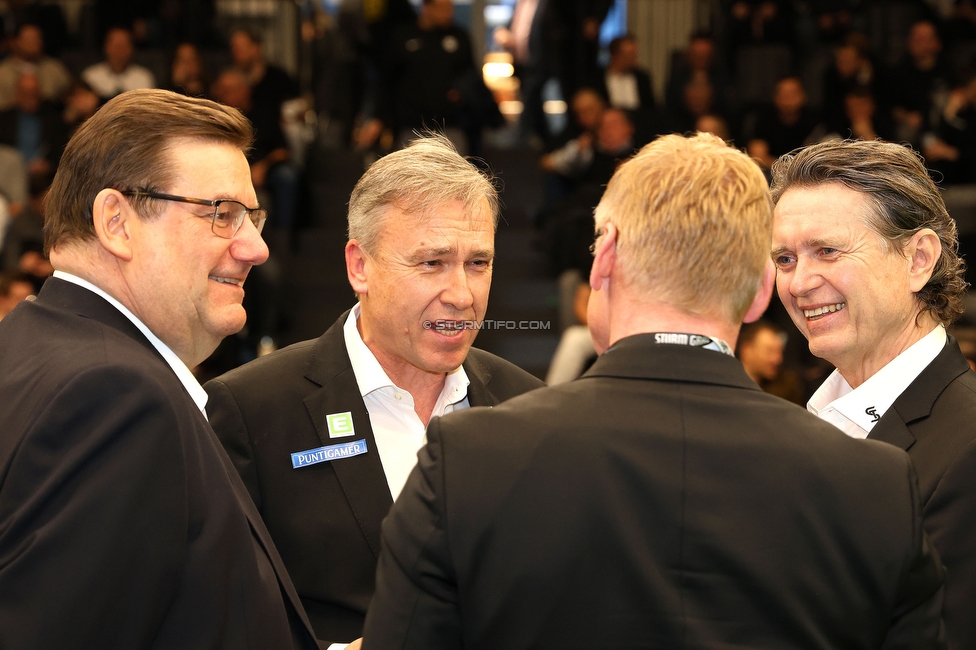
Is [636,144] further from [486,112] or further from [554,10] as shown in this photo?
[554,10]

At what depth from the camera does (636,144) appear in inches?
324

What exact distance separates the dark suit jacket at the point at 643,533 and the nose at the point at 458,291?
992mm

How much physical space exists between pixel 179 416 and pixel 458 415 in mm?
466

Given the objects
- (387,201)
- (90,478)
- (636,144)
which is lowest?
(636,144)

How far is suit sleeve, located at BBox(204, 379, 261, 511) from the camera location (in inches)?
86.7

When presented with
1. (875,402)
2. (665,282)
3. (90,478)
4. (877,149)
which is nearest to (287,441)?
(90,478)

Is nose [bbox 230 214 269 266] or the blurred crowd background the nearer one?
nose [bbox 230 214 269 266]

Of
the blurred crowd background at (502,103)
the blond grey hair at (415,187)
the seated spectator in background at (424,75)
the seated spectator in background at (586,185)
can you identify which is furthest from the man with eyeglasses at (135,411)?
the seated spectator in background at (424,75)

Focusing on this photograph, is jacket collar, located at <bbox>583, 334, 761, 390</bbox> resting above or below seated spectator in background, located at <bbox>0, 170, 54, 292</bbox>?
above

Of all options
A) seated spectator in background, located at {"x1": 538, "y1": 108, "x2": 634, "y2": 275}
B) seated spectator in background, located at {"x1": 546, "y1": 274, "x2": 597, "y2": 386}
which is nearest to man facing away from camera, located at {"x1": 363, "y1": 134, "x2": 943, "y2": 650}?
seated spectator in background, located at {"x1": 546, "y1": 274, "x2": 597, "y2": 386}

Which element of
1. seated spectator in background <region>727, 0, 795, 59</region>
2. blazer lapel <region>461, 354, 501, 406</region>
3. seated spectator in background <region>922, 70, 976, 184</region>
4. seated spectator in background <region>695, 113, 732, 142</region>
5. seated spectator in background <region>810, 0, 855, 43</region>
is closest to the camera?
blazer lapel <region>461, 354, 501, 406</region>

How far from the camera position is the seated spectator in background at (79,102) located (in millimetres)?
8172

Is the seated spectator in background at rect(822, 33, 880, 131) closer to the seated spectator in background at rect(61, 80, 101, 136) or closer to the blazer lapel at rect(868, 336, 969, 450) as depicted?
the seated spectator in background at rect(61, 80, 101, 136)

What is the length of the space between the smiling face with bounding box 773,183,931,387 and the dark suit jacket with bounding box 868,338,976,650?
123 millimetres
